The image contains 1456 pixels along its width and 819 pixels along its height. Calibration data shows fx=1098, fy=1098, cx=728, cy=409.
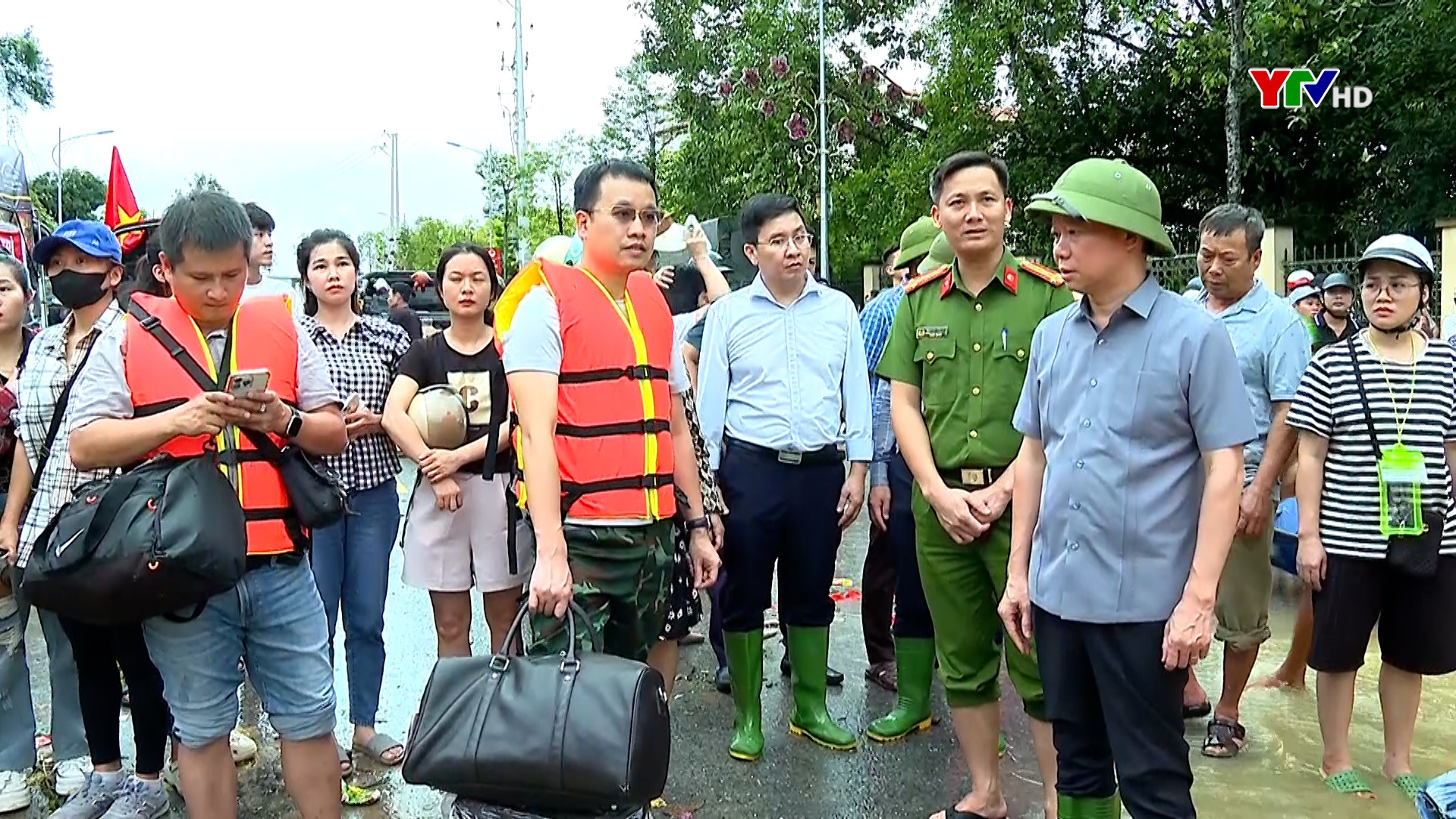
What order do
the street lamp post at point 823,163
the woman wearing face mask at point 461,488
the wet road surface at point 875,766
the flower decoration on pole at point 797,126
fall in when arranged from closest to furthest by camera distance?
the wet road surface at point 875,766 < the woman wearing face mask at point 461,488 < the street lamp post at point 823,163 < the flower decoration on pole at point 797,126

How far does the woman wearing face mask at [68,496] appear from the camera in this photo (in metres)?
3.38

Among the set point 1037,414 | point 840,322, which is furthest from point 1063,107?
point 1037,414

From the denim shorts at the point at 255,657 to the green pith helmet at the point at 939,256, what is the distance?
2348 mm

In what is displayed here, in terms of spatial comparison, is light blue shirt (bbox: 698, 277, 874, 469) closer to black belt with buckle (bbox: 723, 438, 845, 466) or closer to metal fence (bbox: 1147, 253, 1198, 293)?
black belt with buckle (bbox: 723, 438, 845, 466)

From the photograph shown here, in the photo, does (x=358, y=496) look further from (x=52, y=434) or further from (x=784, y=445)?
(x=784, y=445)

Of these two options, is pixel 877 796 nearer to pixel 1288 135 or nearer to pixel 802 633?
pixel 802 633

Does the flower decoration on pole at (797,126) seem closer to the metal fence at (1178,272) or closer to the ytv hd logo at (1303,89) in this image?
the ytv hd logo at (1303,89)

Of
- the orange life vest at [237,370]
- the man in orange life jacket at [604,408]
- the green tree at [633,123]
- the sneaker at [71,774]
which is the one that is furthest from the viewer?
the green tree at [633,123]

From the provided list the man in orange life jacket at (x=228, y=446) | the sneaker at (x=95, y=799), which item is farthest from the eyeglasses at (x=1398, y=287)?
the sneaker at (x=95, y=799)

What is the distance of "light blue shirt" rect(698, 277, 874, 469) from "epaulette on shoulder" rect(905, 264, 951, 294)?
56 centimetres

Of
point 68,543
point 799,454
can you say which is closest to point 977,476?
point 799,454

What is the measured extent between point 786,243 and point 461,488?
5.02 ft

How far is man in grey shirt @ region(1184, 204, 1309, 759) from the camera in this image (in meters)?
3.95

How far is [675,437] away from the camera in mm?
3555
